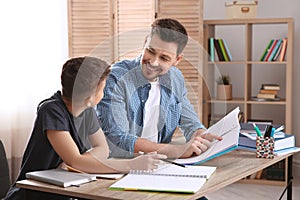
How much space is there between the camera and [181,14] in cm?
418

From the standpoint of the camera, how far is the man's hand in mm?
1918

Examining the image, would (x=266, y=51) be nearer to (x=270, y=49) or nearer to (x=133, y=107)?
(x=270, y=49)

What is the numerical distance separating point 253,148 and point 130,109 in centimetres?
50

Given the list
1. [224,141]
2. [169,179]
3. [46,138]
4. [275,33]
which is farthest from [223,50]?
[169,179]

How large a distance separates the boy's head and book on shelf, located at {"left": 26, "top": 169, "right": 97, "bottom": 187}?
0.82ft

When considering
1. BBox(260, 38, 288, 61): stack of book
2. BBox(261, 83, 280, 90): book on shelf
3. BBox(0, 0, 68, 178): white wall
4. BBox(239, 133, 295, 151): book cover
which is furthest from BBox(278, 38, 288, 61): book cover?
BBox(239, 133, 295, 151): book cover

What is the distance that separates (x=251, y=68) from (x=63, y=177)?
317cm

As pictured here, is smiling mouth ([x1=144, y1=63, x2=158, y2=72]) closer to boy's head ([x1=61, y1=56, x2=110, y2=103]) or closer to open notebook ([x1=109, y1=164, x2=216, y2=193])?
boy's head ([x1=61, y1=56, x2=110, y2=103])

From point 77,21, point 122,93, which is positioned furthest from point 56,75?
point 122,93

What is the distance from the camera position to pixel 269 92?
4.38 metres

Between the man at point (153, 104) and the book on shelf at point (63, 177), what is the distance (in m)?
0.23

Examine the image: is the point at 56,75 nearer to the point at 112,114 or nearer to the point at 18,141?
A: the point at 18,141

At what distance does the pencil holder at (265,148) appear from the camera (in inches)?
78.0

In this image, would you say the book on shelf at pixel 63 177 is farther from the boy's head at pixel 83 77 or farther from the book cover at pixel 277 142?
the book cover at pixel 277 142
